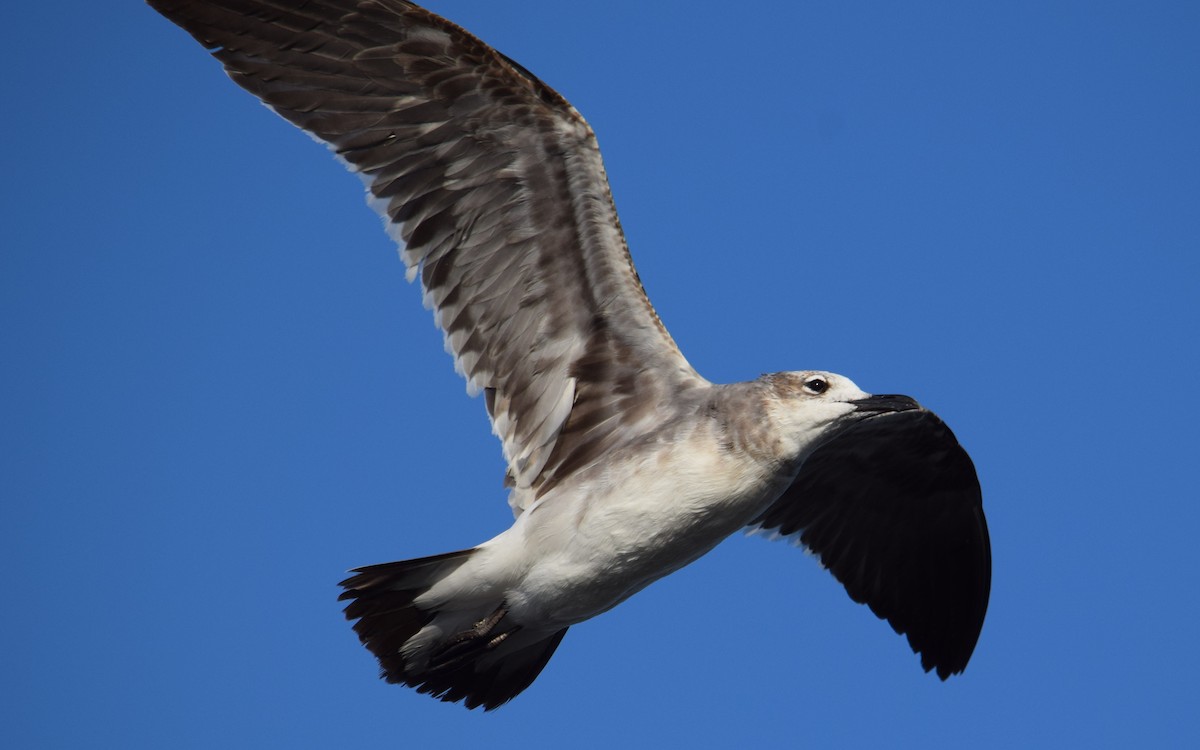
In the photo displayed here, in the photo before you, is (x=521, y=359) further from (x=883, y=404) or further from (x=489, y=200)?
(x=883, y=404)

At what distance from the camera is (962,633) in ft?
35.4

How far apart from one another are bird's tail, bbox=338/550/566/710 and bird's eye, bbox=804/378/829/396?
2.03 metres

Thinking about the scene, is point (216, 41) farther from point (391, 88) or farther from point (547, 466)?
point (547, 466)

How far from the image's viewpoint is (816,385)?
899 centimetres

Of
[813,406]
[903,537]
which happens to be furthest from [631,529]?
[903,537]

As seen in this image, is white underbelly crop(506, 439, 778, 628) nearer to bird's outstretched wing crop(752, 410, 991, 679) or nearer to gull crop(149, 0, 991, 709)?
gull crop(149, 0, 991, 709)

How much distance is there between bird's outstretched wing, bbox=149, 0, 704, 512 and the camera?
8852mm

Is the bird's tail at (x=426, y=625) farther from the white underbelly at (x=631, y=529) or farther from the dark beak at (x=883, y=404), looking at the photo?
the dark beak at (x=883, y=404)

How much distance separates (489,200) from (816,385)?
6.81 ft

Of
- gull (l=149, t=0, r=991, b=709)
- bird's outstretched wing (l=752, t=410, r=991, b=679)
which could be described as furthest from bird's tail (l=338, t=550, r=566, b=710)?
bird's outstretched wing (l=752, t=410, r=991, b=679)

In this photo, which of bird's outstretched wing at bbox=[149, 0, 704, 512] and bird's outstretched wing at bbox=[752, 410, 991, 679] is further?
bird's outstretched wing at bbox=[752, 410, 991, 679]

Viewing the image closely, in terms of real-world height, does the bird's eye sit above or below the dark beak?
above

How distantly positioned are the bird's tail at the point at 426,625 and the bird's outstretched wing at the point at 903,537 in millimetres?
2378

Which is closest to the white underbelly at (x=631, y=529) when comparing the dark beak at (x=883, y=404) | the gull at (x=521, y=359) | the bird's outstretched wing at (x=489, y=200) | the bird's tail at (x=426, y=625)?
the gull at (x=521, y=359)
